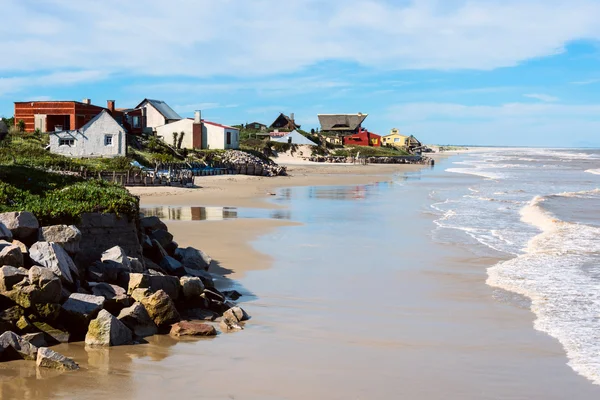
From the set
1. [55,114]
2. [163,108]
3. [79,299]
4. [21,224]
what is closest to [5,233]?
[21,224]

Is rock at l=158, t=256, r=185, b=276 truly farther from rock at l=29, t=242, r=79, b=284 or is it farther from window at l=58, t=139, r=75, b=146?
window at l=58, t=139, r=75, b=146

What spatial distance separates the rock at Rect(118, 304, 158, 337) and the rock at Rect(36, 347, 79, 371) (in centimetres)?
144

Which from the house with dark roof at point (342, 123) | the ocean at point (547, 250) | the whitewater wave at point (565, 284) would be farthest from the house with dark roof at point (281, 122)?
the whitewater wave at point (565, 284)

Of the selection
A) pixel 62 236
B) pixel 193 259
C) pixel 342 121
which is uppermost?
pixel 342 121

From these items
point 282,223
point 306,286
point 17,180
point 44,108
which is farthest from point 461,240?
point 44,108

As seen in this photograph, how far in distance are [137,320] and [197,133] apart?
55.1 metres

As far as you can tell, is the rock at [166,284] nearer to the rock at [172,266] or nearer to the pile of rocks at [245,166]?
the rock at [172,266]

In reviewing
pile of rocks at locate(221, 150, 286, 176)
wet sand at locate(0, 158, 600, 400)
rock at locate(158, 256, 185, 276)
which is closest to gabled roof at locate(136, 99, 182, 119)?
pile of rocks at locate(221, 150, 286, 176)

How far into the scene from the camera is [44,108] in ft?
170

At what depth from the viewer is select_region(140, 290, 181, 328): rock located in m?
9.70

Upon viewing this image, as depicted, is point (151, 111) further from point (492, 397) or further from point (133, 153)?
point (492, 397)

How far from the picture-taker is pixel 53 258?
967cm

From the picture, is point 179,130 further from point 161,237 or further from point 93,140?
point 161,237

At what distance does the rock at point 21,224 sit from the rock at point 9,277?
69.1 inches
